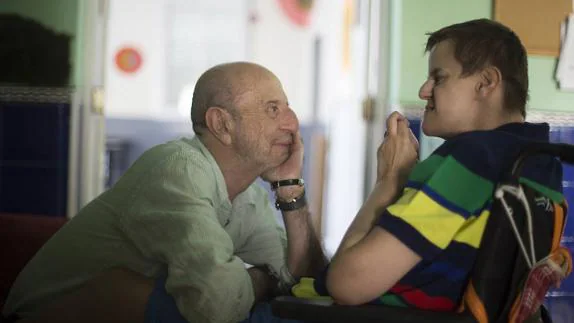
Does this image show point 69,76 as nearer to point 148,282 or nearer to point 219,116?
point 219,116

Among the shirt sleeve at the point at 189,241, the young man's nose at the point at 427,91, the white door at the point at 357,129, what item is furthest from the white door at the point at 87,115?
the young man's nose at the point at 427,91

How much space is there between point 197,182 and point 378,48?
6.83 ft

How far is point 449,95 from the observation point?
1.20 meters

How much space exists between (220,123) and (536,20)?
2.12 meters

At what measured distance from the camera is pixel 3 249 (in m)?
1.90

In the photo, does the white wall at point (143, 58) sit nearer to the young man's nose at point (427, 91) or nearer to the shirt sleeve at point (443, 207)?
the young man's nose at point (427, 91)

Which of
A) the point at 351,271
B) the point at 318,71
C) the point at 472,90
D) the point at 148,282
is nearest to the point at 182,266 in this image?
the point at 148,282

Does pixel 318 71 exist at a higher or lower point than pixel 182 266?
higher

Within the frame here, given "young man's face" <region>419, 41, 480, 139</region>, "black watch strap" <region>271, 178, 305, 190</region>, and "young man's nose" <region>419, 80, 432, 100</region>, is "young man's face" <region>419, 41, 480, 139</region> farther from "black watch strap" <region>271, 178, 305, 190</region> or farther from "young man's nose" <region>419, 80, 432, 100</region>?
"black watch strap" <region>271, 178, 305, 190</region>

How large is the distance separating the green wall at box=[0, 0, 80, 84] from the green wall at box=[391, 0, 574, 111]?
148 centimetres

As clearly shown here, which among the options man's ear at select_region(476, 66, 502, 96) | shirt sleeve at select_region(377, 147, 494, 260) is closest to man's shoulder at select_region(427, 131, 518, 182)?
shirt sleeve at select_region(377, 147, 494, 260)

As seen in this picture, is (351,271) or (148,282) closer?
(351,271)

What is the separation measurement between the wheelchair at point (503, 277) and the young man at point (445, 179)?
5 centimetres

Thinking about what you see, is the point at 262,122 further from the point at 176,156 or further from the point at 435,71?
the point at 435,71
